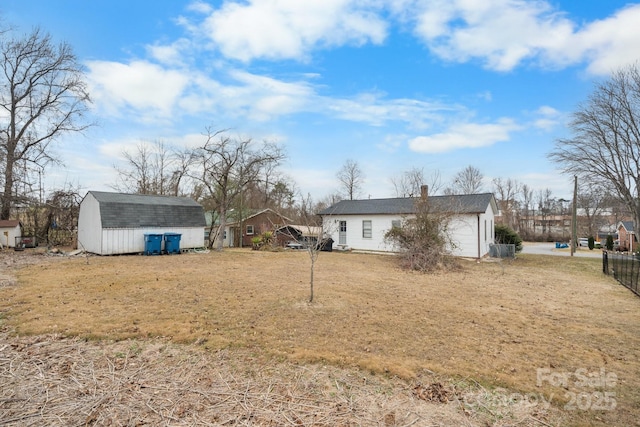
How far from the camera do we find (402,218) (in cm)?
1619

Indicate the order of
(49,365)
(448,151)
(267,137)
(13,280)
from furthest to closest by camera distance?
(448,151) < (267,137) < (13,280) < (49,365)

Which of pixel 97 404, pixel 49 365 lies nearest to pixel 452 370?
pixel 97 404

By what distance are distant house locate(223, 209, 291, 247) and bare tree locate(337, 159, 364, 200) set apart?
12.8m

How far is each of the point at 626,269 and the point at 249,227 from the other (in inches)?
955

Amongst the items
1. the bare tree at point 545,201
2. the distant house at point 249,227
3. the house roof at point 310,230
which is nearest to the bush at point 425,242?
the house roof at point 310,230

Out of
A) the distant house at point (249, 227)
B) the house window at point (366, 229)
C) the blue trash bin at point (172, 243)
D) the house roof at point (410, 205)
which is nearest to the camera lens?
the house roof at point (410, 205)

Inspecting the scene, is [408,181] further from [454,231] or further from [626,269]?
[626,269]

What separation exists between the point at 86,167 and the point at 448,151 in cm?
2847

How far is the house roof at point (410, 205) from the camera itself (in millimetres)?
15956

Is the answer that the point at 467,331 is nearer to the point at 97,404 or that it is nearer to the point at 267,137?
the point at 97,404

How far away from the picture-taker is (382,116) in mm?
16406

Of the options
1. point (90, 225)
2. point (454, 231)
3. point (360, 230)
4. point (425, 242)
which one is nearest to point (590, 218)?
point (454, 231)

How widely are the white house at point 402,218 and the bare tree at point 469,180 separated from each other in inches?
737

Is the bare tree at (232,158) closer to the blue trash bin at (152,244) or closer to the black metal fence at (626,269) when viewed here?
the blue trash bin at (152,244)
